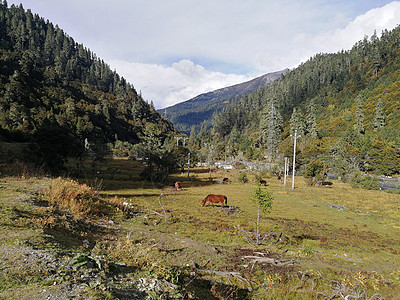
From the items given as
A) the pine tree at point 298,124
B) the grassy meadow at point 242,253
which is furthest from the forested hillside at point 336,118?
the grassy meadow at point 242,253

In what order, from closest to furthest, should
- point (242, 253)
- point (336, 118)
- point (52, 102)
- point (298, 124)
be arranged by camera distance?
point (242, 253) < point (52, 102) < point (336, 118) < point (298, 124)

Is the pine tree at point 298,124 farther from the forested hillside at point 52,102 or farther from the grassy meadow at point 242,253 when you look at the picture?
the grassy meadow at point 242,253

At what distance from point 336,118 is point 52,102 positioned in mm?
137394

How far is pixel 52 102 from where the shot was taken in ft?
348

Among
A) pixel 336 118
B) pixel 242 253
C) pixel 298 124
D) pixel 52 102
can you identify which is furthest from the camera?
pixel 298 124

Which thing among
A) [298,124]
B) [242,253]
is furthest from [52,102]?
[242,253]

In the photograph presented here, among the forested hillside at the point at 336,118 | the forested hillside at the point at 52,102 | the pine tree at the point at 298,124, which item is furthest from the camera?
the pine tree at the point at 298,124

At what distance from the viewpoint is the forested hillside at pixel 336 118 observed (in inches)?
2734

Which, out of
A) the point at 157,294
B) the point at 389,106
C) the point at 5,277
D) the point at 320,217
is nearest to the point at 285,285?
the point at 157,294

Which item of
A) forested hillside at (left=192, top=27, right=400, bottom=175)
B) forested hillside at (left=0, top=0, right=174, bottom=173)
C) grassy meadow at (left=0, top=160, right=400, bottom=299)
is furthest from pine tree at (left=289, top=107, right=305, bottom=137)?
grassy meadow at (left=0, top=160, right=400, bottom=299)

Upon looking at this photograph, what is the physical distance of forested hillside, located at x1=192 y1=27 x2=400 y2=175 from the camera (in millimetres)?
69438

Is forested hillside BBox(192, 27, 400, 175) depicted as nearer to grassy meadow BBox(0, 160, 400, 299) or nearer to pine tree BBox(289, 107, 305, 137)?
pine tree BBox(289, 107, 305, 137)

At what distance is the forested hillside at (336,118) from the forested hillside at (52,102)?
54462 millimetres

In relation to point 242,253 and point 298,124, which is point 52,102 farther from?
point 242,253
